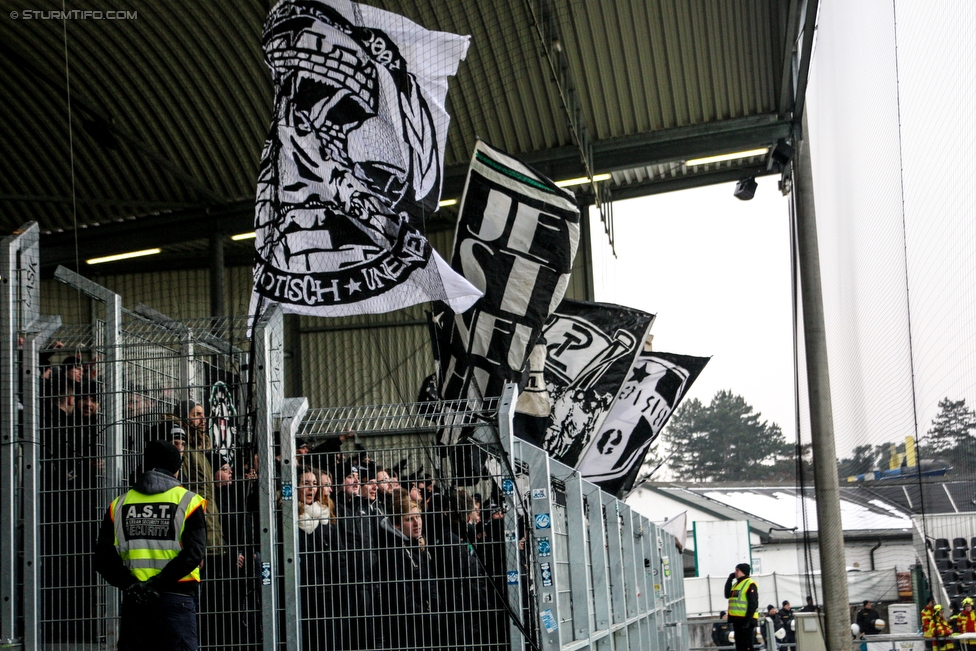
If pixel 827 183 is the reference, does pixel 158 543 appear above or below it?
below

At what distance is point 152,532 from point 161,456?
1.21 ft

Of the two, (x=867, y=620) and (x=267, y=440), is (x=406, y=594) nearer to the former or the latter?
(x=267, y=440)

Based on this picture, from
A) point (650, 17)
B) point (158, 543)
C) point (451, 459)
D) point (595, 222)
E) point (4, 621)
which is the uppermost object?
point (650, 17)

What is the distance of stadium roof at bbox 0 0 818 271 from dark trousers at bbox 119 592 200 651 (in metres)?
9.47

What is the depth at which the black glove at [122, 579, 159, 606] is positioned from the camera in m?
5.02

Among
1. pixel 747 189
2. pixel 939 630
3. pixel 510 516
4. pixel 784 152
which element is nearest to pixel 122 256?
pixel 747 189

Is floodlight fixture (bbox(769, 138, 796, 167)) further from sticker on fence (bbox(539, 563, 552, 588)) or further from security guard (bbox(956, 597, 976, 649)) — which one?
sticker on fence (bbox(539, 563, 552, 588))

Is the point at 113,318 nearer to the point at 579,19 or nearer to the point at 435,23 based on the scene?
the point at 435,23

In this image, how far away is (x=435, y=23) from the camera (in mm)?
14828

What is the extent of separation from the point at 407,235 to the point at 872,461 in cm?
1078

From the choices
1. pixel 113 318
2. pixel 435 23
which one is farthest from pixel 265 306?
pixel 435 23

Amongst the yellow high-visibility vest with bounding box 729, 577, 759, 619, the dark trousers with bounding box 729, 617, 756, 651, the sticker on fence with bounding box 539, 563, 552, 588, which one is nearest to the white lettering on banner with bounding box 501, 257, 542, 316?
the sticker on fence with bounding box 539, 563, 552, 588

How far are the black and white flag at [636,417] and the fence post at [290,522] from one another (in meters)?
7.08

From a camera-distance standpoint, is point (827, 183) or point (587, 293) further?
point (587, 293)
